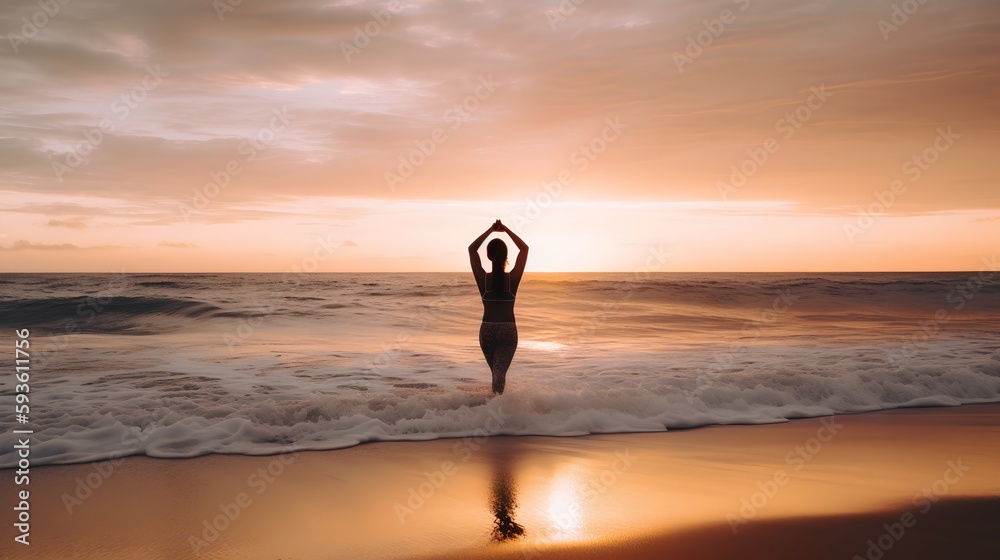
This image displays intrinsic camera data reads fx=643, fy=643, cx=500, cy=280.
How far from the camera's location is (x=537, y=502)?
208 inches

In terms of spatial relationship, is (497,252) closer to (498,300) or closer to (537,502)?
(498,300)

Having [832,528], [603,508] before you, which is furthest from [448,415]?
[832,528]

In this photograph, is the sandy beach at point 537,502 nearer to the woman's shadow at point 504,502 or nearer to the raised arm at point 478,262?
the woman's shadow at point 504,502

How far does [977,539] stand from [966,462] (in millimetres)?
2455

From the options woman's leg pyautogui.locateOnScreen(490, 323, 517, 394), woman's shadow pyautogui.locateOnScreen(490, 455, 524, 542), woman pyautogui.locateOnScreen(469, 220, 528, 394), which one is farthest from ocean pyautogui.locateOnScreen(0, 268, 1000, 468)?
woman's shadow pyautogui.locateOnScreen(490, 455, 524, 542)

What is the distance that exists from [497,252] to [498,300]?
60cm

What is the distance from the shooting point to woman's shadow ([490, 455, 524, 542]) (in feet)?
15.2

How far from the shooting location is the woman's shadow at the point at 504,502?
15.2 feet

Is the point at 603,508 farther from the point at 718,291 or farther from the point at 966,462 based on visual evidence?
the point at 718,291

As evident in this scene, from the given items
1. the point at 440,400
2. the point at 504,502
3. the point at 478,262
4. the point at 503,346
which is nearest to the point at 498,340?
the point at 503,346

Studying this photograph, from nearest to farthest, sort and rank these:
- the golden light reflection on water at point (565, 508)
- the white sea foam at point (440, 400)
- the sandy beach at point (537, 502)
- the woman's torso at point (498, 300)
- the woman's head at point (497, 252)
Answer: the sandy beach at point (537, 502) → the golden light reflection on water at point (565, 508) → the white sea foam at point (440, 400) → the woman's head at point (497, 252) → the woman's torso at point (498, 300)

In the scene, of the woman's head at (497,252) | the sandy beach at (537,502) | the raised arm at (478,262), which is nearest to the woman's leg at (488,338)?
the raised arm at (478,262)

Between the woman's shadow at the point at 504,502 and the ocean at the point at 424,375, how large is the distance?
148 cm

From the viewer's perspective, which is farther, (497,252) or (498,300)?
(498,300)
